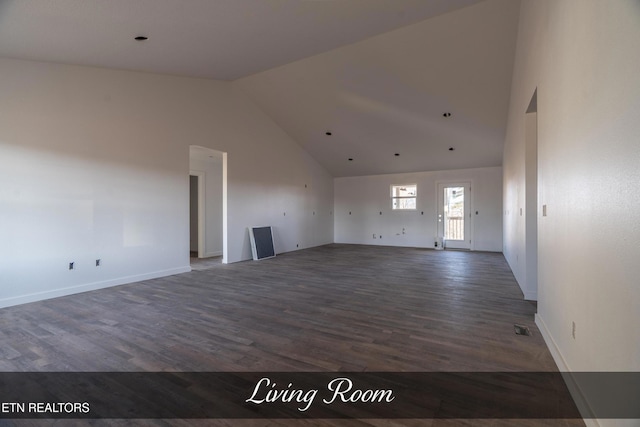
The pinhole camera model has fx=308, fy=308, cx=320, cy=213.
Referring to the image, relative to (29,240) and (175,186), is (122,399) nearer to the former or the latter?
(29,240)

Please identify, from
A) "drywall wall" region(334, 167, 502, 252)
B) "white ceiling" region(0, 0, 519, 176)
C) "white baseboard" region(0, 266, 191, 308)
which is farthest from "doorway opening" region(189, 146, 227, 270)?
"drywall wall" region(334, 167, 502, 252)

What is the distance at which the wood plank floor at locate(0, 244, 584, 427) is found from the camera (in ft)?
7.55

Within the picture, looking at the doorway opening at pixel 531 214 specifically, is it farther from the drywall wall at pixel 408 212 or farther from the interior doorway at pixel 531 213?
the drywall wall at pixel 408 212

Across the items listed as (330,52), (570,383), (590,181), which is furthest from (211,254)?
(590,181)

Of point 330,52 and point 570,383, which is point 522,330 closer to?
point 570,383

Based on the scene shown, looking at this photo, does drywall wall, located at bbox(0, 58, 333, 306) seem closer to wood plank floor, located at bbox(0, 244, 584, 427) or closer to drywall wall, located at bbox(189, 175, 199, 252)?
wood plank floor, located at bbox(0, 244, 584, 427)

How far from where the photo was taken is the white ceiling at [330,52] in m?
3.24

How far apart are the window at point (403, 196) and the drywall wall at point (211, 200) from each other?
5520 mm

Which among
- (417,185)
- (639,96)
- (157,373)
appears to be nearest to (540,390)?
(639,96)

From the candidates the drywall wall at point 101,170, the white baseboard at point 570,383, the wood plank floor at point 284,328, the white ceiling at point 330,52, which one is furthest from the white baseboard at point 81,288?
the white baseboard at point 570,383

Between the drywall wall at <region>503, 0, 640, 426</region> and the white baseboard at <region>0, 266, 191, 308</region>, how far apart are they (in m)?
5.48

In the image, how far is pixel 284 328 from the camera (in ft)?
9.87

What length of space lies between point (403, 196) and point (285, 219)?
13.3 feet

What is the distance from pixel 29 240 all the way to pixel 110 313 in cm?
161
